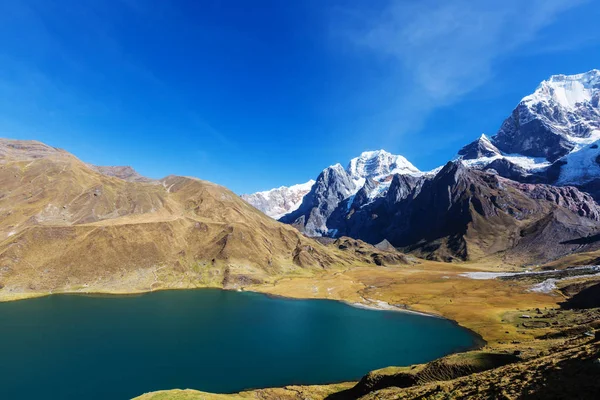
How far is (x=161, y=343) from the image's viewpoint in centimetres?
8862

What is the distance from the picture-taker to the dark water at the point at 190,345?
65.2 metres

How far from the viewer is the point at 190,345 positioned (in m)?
88.1

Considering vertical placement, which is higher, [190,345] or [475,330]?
[475,330]

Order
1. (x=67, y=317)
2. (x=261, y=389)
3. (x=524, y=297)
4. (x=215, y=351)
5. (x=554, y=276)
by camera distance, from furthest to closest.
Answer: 1. (x=554, y=276)
2. (x=524, y=297)
3. (x=67, y=317)
4. (x=215, y=351)
5. (x=261, y=389)

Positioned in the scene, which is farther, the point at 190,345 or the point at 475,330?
the point at 475,330

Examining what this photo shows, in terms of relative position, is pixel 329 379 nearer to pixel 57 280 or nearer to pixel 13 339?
pixel 13 339

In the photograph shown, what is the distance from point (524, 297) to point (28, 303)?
774ft

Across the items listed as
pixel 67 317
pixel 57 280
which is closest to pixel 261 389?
pixel 67 317

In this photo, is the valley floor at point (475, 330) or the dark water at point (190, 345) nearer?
the valley floor at point (475, 330)

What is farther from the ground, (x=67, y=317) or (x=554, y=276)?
(x=554, y=276)

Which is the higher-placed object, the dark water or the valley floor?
the valley floor

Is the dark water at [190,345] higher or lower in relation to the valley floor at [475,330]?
lower

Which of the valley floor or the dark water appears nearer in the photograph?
the valley floor

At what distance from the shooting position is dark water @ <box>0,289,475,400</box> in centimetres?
6525
